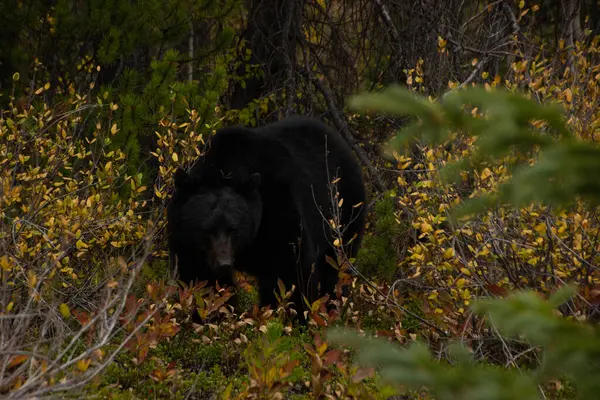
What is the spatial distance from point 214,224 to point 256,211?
1.25ft

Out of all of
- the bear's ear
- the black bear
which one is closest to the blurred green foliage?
the black bear

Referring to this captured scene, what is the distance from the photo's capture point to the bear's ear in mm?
6129

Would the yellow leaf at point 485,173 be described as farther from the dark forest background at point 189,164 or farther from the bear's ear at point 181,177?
the bear's ear at point 181,177

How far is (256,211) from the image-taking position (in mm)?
6285

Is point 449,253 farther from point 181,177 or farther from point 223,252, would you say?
point 181,177

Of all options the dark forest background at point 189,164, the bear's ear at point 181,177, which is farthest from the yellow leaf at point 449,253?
the bear's ear at point 181,177

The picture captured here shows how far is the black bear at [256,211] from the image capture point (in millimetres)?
6105

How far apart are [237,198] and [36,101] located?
6.14 feet

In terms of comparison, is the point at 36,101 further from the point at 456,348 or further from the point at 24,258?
the point at 456,348

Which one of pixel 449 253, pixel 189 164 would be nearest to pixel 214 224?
pixel 189 164

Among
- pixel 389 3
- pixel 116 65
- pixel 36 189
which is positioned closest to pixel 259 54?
pixel 389 3

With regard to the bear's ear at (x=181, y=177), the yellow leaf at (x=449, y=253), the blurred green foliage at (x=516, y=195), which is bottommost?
the yellow leaf at (x=449, y=253)

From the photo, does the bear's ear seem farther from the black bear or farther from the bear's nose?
the bear's nose

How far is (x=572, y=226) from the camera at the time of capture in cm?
489
